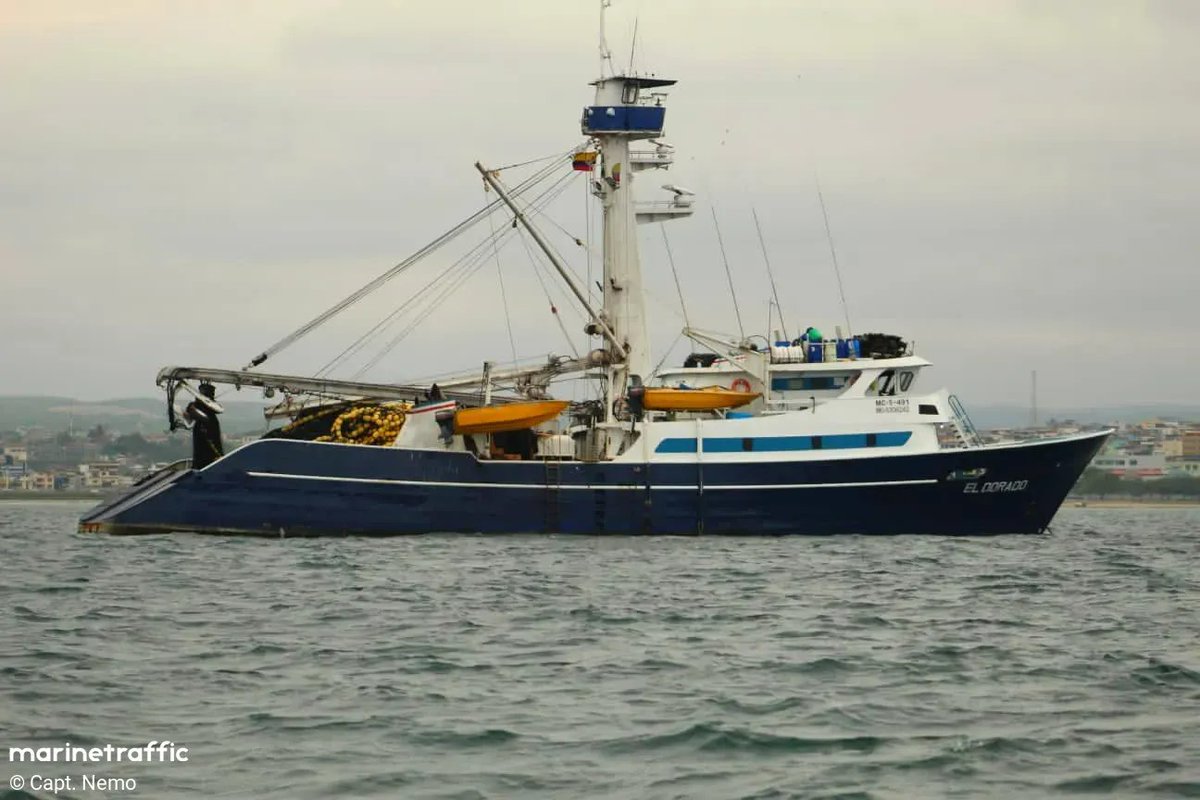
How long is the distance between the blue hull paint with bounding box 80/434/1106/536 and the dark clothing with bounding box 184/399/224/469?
99 cm

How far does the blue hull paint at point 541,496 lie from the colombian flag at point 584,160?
8025mm

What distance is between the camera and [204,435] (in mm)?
40406

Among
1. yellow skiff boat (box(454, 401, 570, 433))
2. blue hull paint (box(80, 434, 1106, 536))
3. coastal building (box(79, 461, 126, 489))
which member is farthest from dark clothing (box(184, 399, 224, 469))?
coastal building (box(79, 461, 126, 489))

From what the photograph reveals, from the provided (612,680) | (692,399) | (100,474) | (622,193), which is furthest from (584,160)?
(100,474)

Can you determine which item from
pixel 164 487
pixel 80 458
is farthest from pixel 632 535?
pixel 80 458

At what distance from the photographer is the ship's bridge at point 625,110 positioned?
43.1 metres

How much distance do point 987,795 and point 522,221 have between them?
30.7 metres

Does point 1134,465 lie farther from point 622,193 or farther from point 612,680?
point 612,680

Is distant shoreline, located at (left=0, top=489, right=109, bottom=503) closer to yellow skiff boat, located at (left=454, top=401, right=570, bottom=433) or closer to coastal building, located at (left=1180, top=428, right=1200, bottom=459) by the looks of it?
coastal building, located at (left=1180, top=428, right=1200, bottom=459)

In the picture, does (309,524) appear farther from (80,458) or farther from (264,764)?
(80,458)

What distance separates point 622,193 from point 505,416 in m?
7.37

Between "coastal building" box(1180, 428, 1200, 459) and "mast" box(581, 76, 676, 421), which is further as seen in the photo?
"coastal building" box(1180, 428, 1200, 459)

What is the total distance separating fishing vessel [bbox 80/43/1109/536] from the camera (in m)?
39.0

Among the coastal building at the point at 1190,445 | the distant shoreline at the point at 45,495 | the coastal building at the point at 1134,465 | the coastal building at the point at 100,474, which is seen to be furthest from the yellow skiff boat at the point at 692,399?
the coastal building at the point at 1190,445
